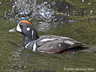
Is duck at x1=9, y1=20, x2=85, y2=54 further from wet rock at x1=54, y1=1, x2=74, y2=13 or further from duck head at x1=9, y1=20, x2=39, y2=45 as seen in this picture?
wet rock at x1=54, y1=1, x2=74, y2=13

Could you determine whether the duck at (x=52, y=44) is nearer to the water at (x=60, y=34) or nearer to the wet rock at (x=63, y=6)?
the water at (x=60, y=34)

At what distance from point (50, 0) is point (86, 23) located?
263 centimetres

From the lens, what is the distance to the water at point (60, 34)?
8.14 metres

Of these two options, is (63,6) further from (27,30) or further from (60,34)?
(27,30)

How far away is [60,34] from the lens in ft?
37.7

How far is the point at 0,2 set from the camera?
14969mm

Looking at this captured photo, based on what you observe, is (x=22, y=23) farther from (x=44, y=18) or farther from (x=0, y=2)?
(x=0, y=2)

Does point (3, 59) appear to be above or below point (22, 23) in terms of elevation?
below

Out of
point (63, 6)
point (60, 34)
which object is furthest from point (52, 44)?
point (63, 6)

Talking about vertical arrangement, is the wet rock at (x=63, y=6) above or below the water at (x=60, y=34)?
above

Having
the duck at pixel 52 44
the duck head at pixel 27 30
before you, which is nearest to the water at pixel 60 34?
the duck at pixel 52 44

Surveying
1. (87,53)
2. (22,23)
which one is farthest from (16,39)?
(87,53)

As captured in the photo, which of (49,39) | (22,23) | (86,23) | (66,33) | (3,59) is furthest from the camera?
(86,23)

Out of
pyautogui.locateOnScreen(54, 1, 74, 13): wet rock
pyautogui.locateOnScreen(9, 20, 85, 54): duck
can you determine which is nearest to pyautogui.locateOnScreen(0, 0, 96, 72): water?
pyautogui.locateOnScreen(54, 1, 74, 13): wet rock
